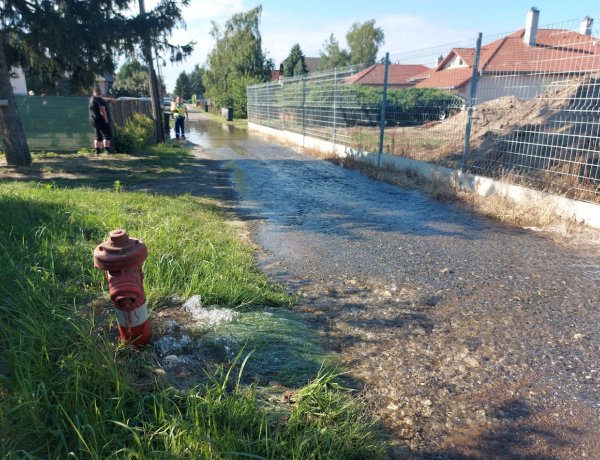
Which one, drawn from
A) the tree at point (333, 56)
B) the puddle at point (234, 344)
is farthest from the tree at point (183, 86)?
the puddle at point (234, 344)

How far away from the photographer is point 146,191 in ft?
26.0

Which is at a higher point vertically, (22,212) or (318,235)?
(22,212)

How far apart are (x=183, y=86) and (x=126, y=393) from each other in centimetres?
11107

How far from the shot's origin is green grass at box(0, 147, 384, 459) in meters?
1.88

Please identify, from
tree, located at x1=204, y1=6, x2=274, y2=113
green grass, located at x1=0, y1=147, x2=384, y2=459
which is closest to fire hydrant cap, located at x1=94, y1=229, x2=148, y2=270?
green grass, located at x1=0, y1=147, x2=384, y2=459

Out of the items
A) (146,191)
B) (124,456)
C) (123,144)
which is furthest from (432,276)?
(123,144)

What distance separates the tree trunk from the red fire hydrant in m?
9.29

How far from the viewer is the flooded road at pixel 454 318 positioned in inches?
93.5

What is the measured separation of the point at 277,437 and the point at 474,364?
160 cm

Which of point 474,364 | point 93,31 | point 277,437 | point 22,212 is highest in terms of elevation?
point 93,31

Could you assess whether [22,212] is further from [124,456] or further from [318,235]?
[124,456]

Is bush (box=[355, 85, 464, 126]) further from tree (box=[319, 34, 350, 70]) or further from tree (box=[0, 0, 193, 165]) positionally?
tree (box=[319, 34, 350, 70])

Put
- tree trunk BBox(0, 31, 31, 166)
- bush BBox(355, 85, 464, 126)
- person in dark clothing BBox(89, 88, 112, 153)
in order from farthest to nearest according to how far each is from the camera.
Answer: person in dark clothing BBox(89, 88, 112, 153), tree trunk BBox(0, 31, 31, 166), bush BBox(355, 85, 464, 126)

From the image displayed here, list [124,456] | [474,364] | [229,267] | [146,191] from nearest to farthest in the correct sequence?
[124,456], [474,364], [229,267], [146,191]
